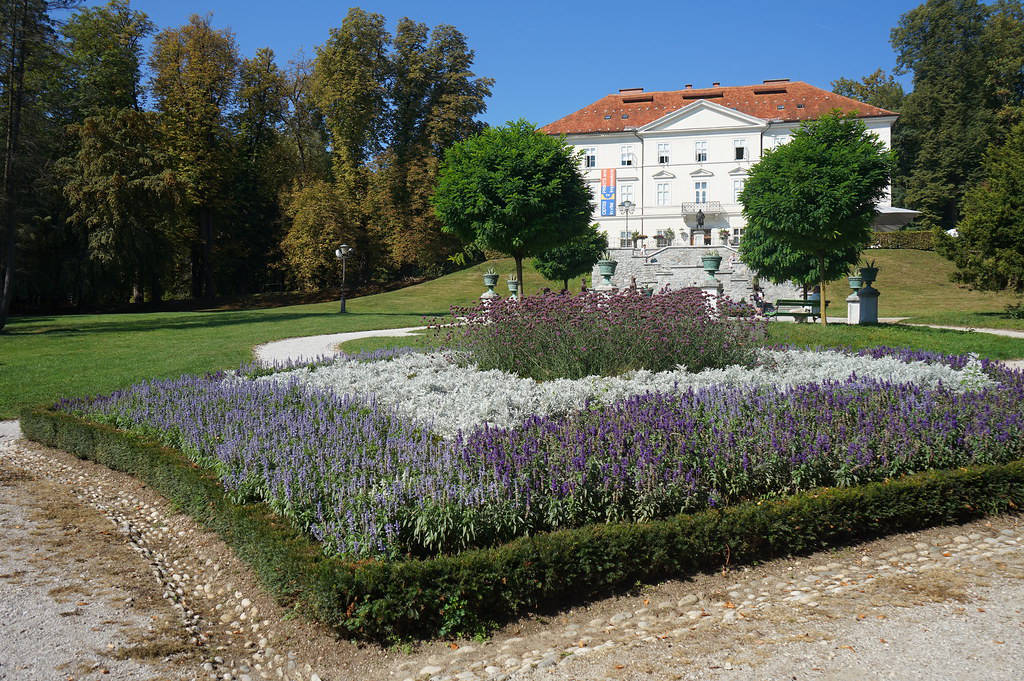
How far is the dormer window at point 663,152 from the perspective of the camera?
45.6m

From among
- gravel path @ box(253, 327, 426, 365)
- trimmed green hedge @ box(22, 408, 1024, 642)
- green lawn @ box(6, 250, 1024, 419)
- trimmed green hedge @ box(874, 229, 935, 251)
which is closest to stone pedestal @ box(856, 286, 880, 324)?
green lawn @ box(6, 250, 1024, 419)

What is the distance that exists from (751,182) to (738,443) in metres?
17.5

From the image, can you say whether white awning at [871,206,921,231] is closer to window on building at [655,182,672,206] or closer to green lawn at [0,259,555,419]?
window on building at [655,182,672,206]

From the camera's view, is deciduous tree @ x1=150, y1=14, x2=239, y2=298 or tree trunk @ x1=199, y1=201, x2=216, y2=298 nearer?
deciduous tree @ x1=150, y1=14, x2=239, y2=298

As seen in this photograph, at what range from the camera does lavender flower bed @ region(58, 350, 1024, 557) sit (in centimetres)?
417

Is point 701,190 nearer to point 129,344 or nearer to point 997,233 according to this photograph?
point 997,233

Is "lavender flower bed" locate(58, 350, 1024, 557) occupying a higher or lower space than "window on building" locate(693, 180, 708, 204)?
lower

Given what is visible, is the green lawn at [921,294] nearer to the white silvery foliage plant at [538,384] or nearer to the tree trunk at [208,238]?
the white silvery foliage plant at [538,384]

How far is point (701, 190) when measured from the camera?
45344 millimetres

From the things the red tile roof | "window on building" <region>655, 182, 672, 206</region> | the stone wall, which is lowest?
the stone wall

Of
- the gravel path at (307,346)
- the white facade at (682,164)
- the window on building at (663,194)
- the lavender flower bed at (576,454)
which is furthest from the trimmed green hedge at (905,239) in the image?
the lavender flower bed at (576,454)

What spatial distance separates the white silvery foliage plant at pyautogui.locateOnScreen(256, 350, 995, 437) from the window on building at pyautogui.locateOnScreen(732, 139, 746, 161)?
126ft

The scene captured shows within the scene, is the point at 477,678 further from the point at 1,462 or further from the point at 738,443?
the point at 1,462

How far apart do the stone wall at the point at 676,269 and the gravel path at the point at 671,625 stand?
1050 inches
